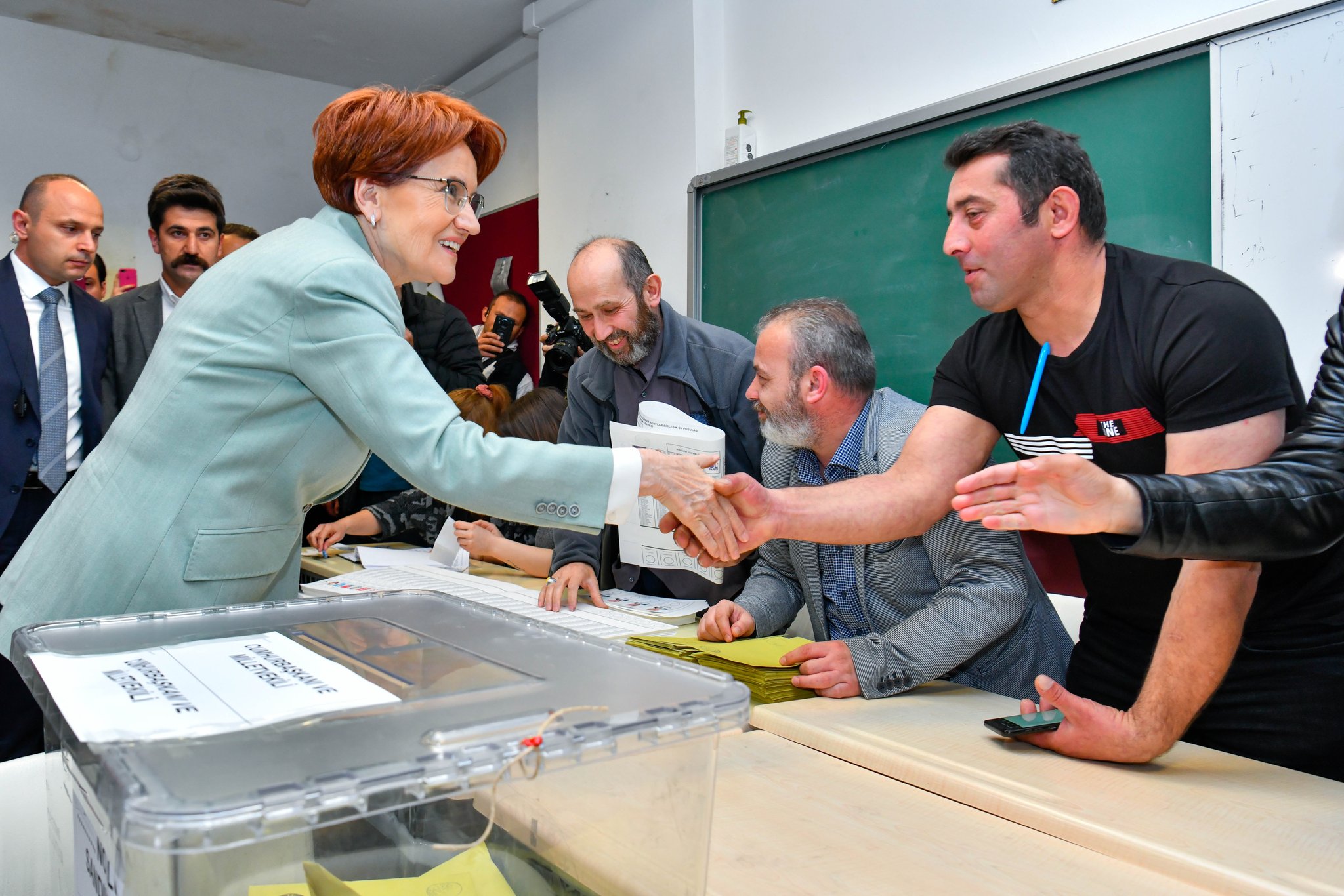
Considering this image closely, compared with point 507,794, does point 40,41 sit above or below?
above

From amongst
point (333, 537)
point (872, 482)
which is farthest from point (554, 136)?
point (872, 482)

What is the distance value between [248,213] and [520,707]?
5.96 m

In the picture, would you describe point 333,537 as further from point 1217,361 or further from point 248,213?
point 248,213

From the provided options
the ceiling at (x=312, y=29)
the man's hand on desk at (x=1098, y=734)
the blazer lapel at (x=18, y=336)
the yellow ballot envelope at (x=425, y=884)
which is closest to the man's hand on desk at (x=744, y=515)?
the man's hand on desk at (x=1098, y=734)

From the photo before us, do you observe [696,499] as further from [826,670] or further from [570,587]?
[570,587]

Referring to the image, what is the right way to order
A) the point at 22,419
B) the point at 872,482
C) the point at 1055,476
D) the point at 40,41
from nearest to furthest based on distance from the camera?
the point at 1055,476 < the point at 872,482 < the point at 22,419 < the point at 40,41

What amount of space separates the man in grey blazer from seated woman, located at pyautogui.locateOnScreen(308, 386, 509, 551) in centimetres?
118

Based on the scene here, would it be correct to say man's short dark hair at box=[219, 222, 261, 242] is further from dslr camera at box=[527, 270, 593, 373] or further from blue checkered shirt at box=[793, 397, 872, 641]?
blue checkered shirt at box=[793, 397, 872, 641]

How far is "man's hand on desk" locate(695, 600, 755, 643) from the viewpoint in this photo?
1.72 meters

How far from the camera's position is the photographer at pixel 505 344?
15.3 feet

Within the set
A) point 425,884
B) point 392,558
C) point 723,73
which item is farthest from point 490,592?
point 723,73

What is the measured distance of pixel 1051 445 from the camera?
1.45 m

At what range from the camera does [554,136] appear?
4785mm

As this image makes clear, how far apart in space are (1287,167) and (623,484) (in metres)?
1.87
